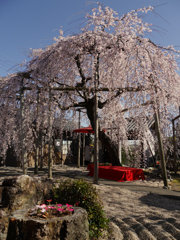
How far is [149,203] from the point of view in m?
5.20

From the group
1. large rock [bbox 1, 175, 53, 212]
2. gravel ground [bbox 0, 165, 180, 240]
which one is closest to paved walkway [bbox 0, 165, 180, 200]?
gravel ground [bbox 0, 165, 180, 240]

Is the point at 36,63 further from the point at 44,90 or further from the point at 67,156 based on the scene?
the point at 67,156

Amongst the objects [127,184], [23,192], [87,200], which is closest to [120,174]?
[127,184]

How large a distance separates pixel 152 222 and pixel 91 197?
118 centimetres

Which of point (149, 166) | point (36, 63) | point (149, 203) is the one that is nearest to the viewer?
point (149, 203)

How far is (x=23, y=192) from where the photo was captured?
11.7 feet

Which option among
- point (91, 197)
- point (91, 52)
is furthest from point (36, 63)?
point (91, 197)

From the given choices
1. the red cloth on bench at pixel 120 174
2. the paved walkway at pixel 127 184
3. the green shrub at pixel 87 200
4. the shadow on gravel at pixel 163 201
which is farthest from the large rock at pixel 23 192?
the red cloth on bench at pixel 120 174

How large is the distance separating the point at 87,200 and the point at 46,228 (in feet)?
4.34

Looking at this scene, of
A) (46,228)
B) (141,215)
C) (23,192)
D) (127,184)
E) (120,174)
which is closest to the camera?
(46,228)

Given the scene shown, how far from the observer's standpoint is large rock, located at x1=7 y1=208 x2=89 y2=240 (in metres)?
2.33

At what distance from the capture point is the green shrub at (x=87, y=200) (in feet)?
10.6

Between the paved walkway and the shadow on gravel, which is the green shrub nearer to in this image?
the shadow on gravel

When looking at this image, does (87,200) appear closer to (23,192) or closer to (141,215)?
(23,192)
